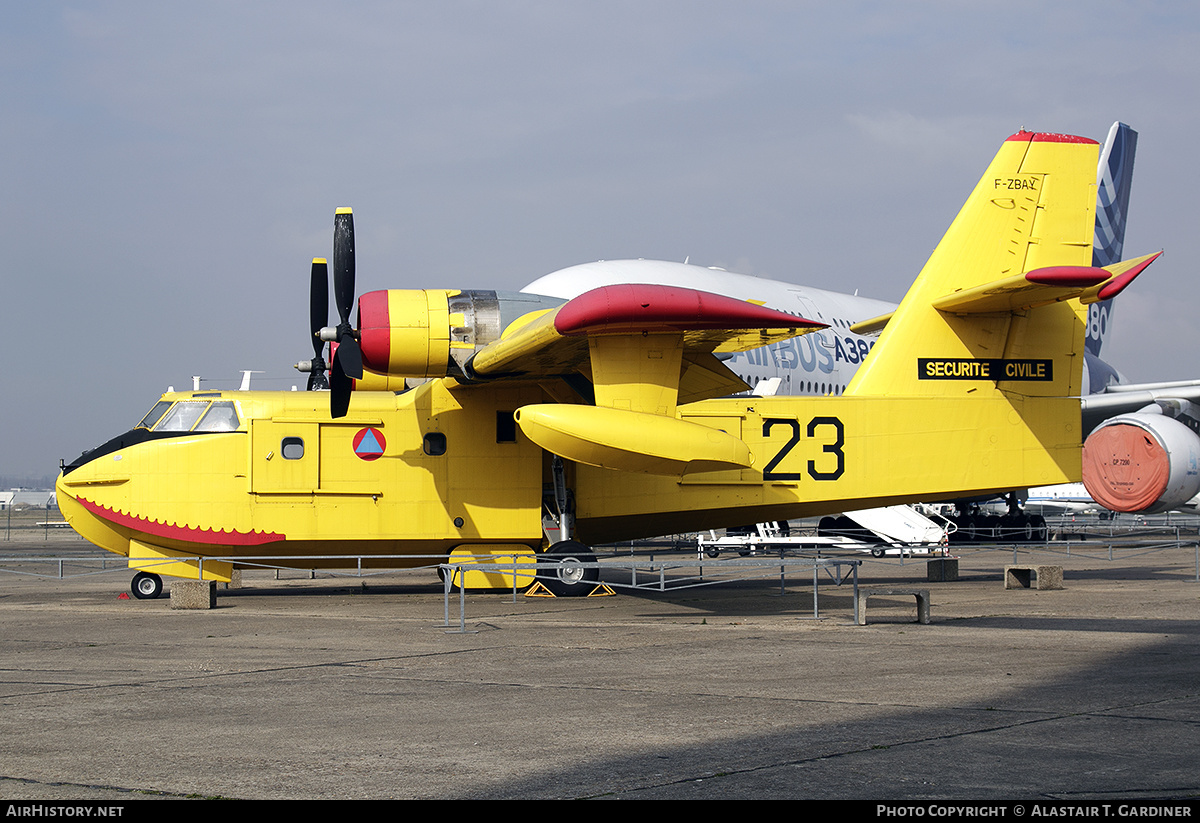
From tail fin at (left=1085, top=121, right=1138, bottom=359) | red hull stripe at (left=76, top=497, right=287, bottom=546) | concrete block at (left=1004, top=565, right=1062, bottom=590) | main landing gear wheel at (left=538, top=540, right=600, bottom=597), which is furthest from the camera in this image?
tail fin at (left=1085, top=121, right=1138, bottom=359)

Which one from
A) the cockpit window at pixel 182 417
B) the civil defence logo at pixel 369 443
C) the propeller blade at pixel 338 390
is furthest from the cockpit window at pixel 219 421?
the civil defence logo at pixel 369 443

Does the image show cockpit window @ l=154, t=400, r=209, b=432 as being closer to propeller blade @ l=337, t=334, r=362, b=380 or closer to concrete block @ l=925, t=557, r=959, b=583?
propeller blade @ l=337, t=334, r=362, b=380

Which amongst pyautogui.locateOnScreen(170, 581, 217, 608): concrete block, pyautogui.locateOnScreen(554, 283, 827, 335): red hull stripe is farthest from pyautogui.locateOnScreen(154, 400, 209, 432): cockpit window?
pyautogui.locateOnScreen(554, 283, 827, 335): red hull stripe

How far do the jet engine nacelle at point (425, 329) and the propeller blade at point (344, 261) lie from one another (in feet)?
1.14

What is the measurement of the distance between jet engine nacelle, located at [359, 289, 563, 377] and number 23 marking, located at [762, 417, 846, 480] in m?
4.44

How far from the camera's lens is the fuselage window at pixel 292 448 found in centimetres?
1609

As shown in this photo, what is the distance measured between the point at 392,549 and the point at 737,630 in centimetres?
630

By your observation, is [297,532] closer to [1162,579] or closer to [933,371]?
[933,371]

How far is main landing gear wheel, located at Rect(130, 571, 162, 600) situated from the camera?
16297 millimetres

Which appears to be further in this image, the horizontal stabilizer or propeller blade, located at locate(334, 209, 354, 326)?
propeller blade, located at locate(334, 209, 354, 326)

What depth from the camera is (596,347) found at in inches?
508

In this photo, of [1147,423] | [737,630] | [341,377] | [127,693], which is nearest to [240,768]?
[127,693]

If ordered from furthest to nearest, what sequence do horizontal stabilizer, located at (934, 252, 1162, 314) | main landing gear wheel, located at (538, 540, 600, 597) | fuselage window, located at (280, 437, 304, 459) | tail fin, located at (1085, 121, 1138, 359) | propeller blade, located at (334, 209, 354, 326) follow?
tail fin, located at (1085, 121, 1138, 359) < fuselage window, located at (280, 437, 304, 459) < main landing gear wheel, located at (538, 540, 600, 597) < propeller blade, located at (334, 209, 354, 326) < horizontal stabilizer, located at (934, 252, 1162, 314)

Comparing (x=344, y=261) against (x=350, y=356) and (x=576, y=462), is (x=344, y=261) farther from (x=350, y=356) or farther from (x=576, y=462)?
(x=576, y=462)
